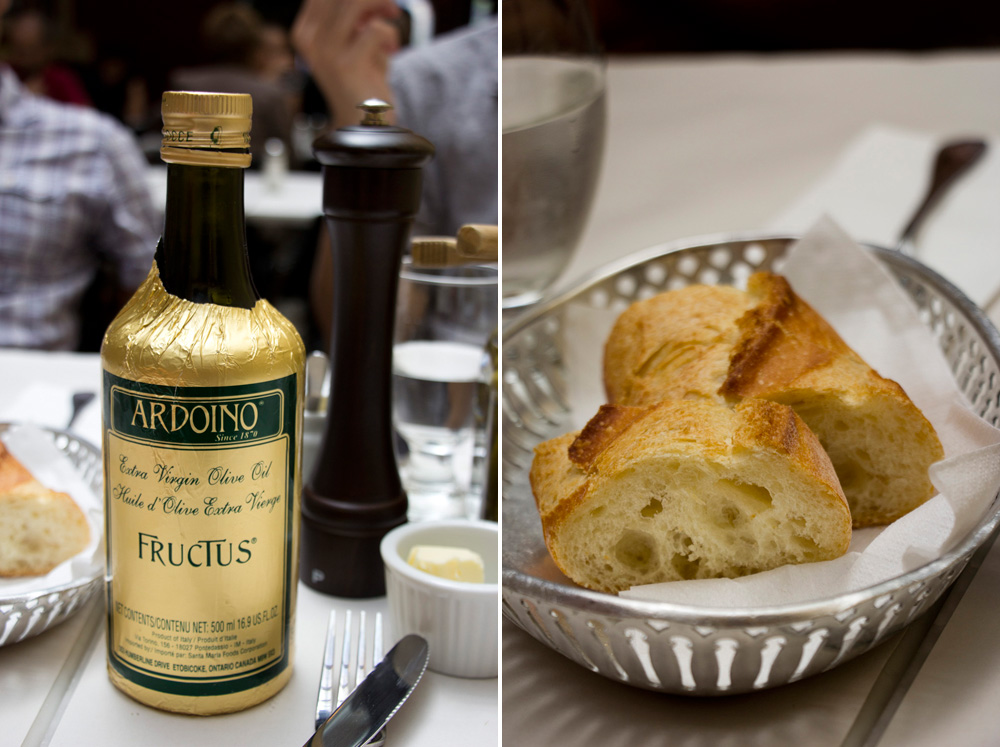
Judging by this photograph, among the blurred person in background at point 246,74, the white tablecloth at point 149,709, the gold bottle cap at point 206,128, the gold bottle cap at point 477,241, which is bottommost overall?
the white tablecloth at point 149,709

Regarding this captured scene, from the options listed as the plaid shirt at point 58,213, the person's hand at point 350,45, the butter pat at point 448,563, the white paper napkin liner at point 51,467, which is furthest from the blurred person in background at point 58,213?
the butter pat at point 448,563

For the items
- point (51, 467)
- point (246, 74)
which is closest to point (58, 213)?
point (51, 467)

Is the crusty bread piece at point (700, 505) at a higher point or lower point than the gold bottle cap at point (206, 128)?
lower

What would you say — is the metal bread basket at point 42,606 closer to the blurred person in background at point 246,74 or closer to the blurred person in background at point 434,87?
the blurred person in background at point 434,87

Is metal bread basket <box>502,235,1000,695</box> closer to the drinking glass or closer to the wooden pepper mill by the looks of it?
the wooden pepper mill

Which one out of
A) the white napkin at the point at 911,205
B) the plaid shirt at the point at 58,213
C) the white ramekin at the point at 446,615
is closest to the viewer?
the white ramekin at the point at 446,615

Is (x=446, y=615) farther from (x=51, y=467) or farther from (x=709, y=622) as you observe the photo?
(x=51, y=467)

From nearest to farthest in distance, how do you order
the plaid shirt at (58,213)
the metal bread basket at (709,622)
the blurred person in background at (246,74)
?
the metal bread basket at (709,622) < the plaid shirt at (58,213) < the blurred person in background at (246,74)

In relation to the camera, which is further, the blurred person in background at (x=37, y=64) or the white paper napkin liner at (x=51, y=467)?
the blurred person in background at (x=37, y=64)
